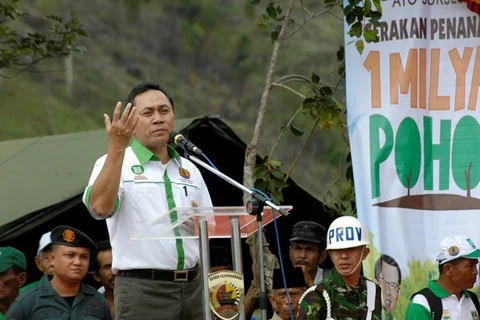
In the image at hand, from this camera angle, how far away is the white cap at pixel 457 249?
7453 mm

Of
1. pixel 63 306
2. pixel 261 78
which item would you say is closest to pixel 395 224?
pixel 63 306

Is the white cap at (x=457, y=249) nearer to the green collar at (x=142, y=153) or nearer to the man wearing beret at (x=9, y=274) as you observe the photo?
the green collar at (x=142, y=153)

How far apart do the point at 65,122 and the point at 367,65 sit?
19.5m

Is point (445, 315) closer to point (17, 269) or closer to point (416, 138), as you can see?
point (416, 138)

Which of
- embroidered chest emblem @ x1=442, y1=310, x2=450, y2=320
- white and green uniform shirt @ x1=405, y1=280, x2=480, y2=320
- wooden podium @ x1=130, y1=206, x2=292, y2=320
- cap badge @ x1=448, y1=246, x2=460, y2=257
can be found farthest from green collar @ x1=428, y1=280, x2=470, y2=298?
wooden podium @ x1=130, y1=206, x2=292, y2=320

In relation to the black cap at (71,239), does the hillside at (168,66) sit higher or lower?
higher

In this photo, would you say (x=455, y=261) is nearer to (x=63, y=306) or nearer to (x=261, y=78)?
(x=63, y=306)

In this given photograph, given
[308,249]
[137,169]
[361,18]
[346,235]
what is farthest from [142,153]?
[308,249]

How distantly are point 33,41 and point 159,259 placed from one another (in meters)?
3.96

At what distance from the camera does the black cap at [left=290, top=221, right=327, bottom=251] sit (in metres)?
8.72

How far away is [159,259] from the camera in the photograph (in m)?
6.42

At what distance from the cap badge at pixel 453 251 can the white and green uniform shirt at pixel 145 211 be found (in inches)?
69.4

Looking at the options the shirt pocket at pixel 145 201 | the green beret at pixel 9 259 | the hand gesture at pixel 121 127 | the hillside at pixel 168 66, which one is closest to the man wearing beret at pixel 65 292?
the green beret at pixel 9 259

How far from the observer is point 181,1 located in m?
29.5
